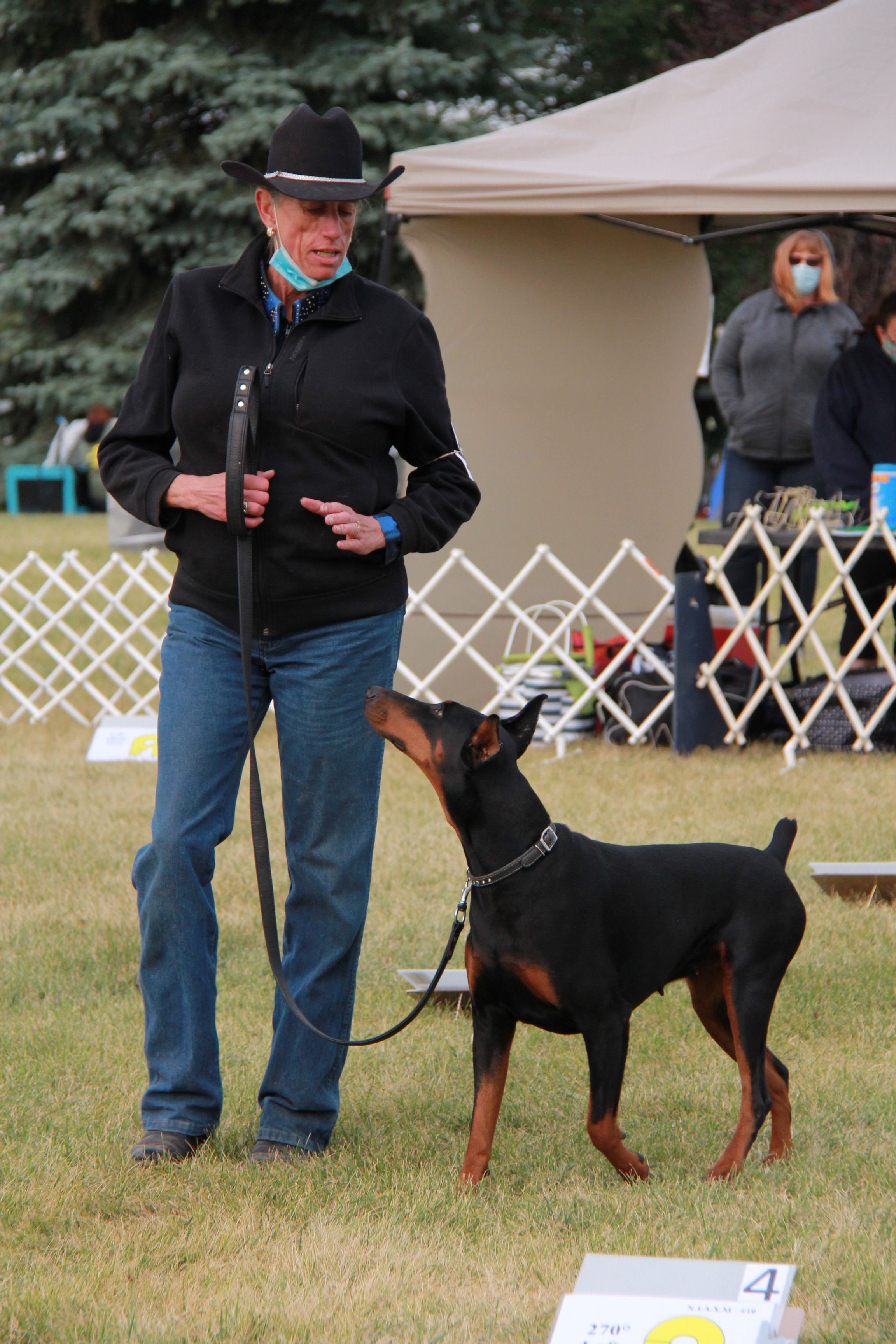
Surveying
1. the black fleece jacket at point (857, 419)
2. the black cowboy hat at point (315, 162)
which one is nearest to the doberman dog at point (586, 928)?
the black cowboy hat at point (315, 162)

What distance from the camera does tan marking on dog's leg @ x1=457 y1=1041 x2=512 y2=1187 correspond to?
255 cm

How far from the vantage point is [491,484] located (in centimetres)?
730

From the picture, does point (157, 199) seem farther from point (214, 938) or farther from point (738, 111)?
point (214, 938)

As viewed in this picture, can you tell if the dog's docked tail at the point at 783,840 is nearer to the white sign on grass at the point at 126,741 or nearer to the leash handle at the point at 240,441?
the leash handle at the point at 240,441

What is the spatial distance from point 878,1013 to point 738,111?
14.1 feet

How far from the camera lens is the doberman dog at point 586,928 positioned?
2463 mm

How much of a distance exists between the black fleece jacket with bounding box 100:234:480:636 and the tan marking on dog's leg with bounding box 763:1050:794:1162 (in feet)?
3.70

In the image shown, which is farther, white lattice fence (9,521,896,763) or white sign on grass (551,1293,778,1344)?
white lattice fence (9,521,896,763)

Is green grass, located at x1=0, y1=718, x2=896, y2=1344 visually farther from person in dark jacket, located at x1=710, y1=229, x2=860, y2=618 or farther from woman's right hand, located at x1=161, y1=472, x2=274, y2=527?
person in dark jacket, located at x1=710, y1=229, x2=860, y2=618

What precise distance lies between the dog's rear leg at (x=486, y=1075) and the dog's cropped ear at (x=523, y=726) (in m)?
0.45

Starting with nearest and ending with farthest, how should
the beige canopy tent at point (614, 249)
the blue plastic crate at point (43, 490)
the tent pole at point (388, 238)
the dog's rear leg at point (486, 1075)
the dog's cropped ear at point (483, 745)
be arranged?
the dog's cropped ear at point (483, 745)
the dog's rear leg at point (486, 1075)
the beige canopy tent at point (614, 249)
the tent pole at point (388, 238)
the blue plastic crate at point (43, 490)

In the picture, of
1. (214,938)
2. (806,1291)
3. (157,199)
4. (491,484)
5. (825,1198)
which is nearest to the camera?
(806,1291)


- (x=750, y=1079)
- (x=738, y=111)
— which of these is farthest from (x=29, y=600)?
(x=750, y=1079)

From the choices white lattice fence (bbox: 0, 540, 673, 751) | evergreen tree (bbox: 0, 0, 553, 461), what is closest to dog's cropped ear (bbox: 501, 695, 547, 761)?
white lattice fence (bbox: 0, 540, 673, 751)
